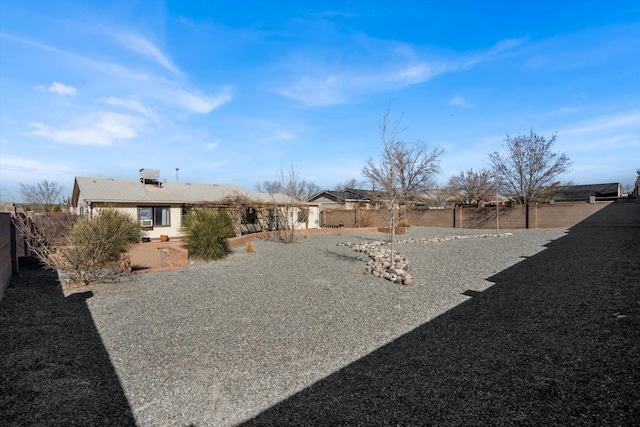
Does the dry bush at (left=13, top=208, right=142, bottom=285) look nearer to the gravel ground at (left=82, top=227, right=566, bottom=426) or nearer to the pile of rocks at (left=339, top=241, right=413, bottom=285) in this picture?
the gravel ground at (left=82, top=227, right=566, bottom=426)

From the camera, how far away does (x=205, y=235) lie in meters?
10.9

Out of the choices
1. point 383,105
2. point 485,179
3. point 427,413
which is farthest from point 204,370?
point 485,179

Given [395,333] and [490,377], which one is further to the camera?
[395,333]

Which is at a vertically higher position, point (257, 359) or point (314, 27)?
point (314, 27)

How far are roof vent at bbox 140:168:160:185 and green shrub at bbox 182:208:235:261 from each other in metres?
9.50

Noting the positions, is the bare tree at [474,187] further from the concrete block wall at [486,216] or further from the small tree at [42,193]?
the small tree at [42,193]

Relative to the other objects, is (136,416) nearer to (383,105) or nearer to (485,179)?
(383,105)

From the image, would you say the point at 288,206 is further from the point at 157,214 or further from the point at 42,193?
the point at 42,193

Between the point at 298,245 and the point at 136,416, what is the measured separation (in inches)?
484

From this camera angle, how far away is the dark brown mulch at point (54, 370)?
2756 mm

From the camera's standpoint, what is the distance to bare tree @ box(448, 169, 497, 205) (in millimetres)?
31562

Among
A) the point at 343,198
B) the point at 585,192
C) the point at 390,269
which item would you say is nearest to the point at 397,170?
the point at 390,269

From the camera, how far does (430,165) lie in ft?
91.1

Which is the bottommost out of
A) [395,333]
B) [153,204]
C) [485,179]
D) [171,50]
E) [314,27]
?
[395,333]
